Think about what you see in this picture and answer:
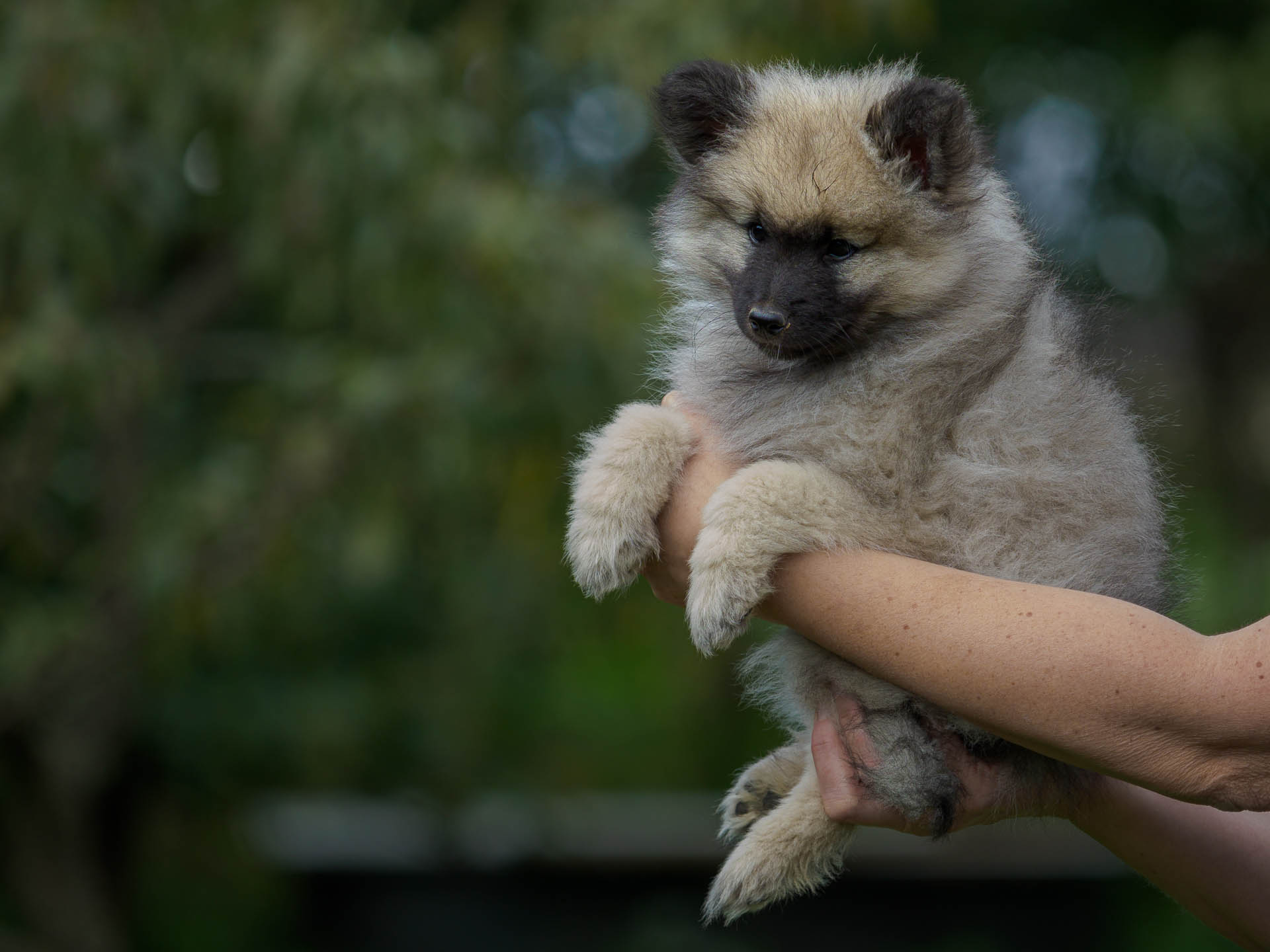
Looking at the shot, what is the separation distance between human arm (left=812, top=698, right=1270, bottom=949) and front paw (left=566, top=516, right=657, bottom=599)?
50 centimetres

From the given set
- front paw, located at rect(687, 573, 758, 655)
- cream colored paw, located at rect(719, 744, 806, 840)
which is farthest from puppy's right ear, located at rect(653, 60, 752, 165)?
cream colored paw, located at rect(719, 744, 806, 840)

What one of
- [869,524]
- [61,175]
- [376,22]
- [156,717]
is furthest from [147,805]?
[869,524]

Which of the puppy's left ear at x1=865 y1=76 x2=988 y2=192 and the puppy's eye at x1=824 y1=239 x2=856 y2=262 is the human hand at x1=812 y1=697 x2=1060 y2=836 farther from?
the puppy's left ear at x1=865 y1=76 x2=988 y2=192

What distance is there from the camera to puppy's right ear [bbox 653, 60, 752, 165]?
279 centimetres

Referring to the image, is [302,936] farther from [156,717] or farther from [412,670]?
[412,670]

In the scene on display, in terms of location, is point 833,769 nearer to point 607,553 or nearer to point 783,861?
point 783,861

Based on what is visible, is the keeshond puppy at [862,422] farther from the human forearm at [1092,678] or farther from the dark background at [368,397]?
the dark background at [368,397]

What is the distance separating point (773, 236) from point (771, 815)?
4.07ft

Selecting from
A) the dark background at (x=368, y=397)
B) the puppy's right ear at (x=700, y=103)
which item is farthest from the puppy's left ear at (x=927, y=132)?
the dark background at (x=368, y=397)

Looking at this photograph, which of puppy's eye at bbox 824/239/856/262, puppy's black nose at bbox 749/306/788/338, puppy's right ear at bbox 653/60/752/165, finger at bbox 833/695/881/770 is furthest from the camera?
puppy's right ear at bbox 653/60/752/165

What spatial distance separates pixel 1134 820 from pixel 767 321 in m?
1.26

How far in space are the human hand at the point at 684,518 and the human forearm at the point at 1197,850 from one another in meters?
0.95

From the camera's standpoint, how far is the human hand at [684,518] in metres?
2.54

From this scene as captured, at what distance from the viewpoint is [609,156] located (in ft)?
18.2
